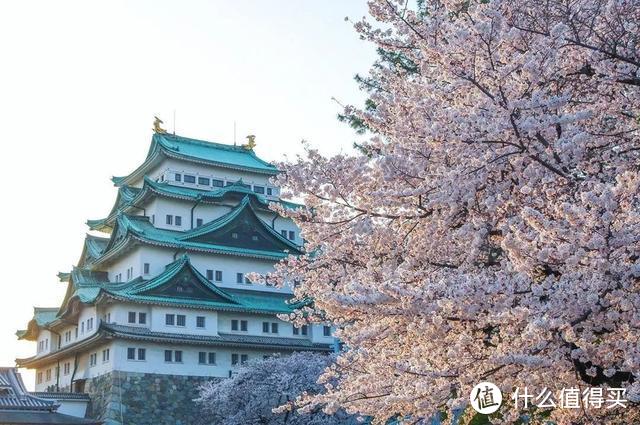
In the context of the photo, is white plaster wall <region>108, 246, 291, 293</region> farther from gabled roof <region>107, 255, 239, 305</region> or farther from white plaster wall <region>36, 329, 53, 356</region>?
white plaster wall <region>36, 329, 53, 356</region>

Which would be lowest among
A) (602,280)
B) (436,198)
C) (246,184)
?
(602,280)

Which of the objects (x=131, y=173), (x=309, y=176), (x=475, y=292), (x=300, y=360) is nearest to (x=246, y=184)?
(x=131, y=173)

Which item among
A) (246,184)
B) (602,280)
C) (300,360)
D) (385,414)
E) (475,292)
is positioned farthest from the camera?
(246,184)

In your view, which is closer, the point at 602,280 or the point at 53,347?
the point at 602,280

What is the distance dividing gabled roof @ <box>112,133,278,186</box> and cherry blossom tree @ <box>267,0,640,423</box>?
39.1 metres

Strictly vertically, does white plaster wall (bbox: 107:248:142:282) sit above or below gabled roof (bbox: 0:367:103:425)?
above

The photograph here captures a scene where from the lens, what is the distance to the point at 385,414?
1009 centimetres

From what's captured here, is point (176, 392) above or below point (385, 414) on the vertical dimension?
above

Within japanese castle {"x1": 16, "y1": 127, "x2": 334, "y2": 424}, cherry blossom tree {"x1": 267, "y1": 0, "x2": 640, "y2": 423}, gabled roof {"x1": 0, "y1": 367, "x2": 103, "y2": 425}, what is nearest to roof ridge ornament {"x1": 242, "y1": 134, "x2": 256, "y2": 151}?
japanese castle {"x1": 16, "y1": 127, "x2": 334, "y2": 424}

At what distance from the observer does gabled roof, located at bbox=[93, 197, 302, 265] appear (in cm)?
4341

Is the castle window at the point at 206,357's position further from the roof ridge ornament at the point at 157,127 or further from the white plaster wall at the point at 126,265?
the roof ridge ornament at the point at 157,127

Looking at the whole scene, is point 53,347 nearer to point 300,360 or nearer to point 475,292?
point 300,360

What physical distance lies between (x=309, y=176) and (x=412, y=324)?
10.9 feet

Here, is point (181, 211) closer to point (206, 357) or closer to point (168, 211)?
point (168, 211)
